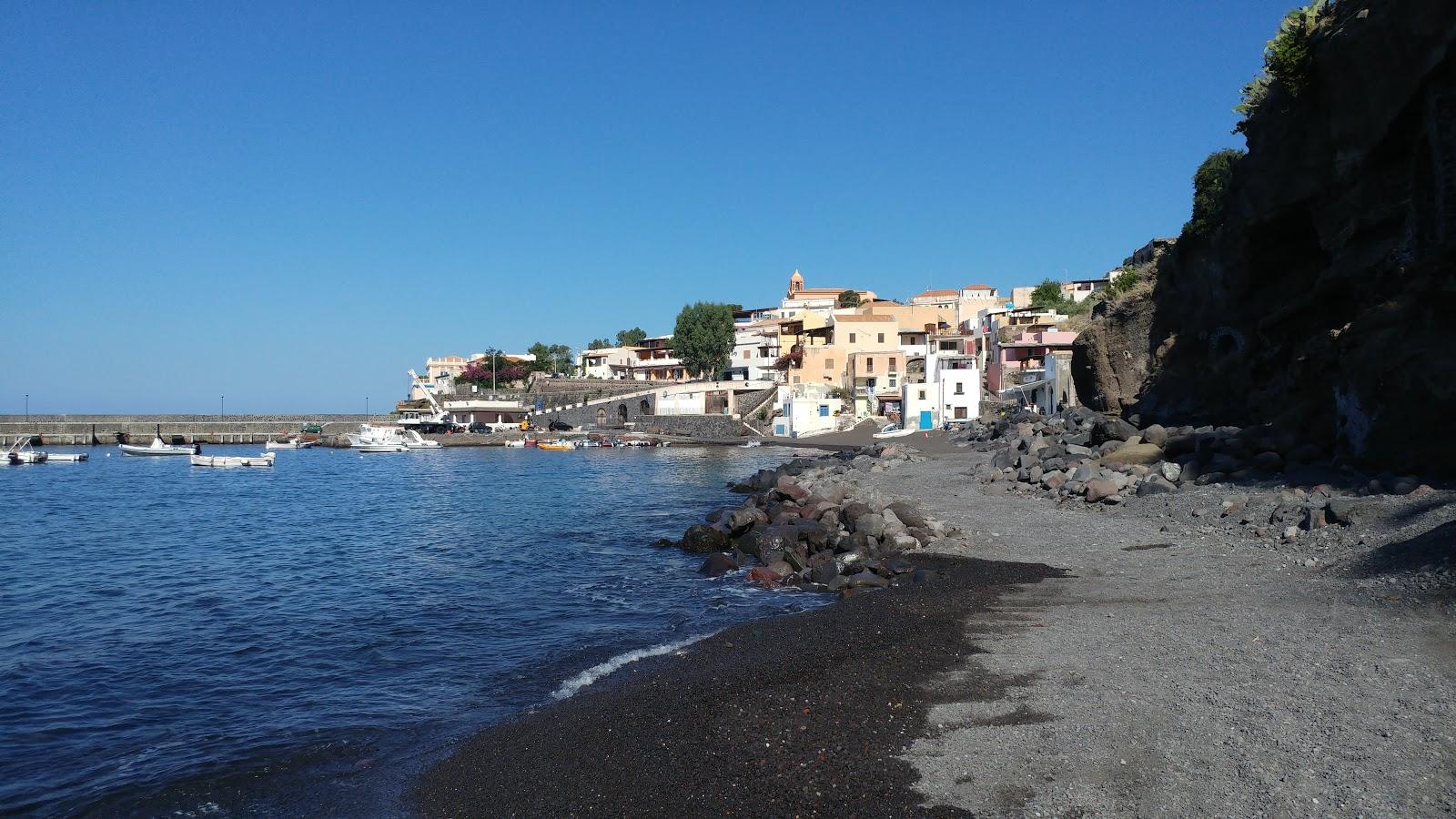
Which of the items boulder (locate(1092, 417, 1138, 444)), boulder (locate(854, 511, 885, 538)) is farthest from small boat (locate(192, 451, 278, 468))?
boulder (locate(1092, 417, 1138, 444))

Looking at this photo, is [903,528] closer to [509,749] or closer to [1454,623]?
→ [1454,623]

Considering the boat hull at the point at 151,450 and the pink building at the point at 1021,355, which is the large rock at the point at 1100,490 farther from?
the boat hull at the point at 151,450

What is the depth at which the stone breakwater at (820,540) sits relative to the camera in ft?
→ 61.3

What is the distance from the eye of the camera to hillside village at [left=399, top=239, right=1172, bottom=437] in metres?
71.8

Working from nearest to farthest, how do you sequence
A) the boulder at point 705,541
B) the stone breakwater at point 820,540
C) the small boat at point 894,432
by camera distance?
the stone breakwater at point 820,540
the boulder at point 705,541
the small boat at point 894,432

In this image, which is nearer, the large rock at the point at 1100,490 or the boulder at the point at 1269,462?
the boulder at the point at 1269,462

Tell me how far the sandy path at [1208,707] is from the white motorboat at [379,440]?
83190mm

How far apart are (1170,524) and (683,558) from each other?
465 inches

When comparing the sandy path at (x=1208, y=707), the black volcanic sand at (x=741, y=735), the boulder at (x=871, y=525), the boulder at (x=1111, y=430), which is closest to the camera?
the sandy path at (x=1208, y=707)

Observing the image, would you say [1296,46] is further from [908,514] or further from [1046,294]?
[1046,294]

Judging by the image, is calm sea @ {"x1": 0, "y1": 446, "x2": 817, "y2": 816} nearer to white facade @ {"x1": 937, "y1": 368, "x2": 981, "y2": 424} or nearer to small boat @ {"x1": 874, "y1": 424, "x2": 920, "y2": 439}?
small boat @ {"x1": 874, "y1": 424, "x2": 920, "y2": 439}

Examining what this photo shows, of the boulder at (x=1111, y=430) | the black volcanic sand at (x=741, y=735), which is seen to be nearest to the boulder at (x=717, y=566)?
the black volcanic sand at (x=741, y=735)

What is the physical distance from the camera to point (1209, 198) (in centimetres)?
3944

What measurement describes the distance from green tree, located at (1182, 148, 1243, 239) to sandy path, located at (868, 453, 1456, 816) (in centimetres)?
2497
